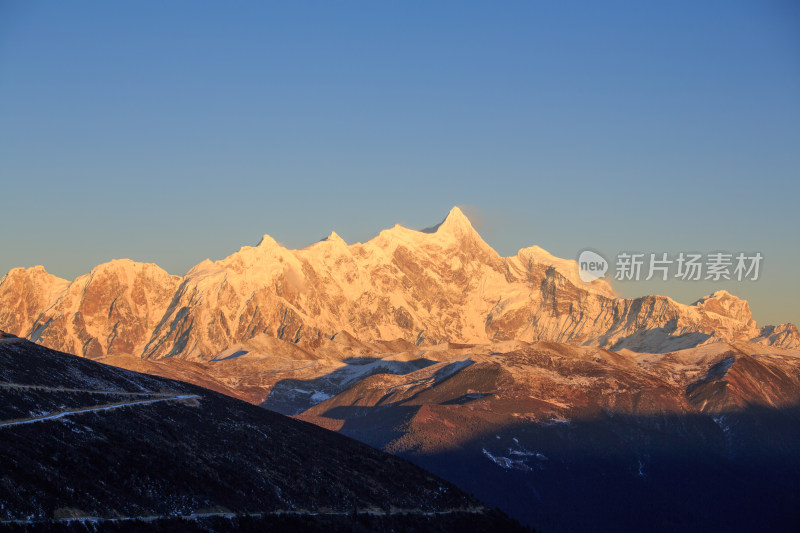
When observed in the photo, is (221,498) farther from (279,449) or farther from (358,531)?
(279,449)

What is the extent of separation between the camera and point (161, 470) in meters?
140

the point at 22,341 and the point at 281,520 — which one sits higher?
the point at 22,341

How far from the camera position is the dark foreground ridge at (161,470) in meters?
115

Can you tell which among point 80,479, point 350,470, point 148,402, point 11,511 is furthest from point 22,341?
point 11,511

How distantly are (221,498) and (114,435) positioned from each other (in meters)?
17.8

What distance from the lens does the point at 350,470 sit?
622 ft

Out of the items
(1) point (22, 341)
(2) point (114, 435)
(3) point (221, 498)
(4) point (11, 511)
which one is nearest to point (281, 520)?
(3) point (221, 498)

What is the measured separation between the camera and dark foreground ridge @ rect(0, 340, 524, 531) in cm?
11469

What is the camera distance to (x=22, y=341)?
611 feet

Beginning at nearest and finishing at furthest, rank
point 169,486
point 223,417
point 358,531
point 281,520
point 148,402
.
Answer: point 169,486 < point 281,520 < point 358,531 < point 148,402 < point 223,417

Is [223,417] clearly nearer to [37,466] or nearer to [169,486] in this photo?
[169,486]

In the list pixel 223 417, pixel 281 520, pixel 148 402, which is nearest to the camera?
pixel 281 520

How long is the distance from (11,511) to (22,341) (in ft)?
295

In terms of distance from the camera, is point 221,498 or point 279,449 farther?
point 279,449
